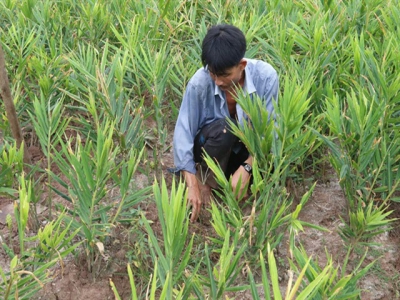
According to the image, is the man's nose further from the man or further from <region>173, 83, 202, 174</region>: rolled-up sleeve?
<region>173, 83, 202, 174</region>: rolled-up sleeve

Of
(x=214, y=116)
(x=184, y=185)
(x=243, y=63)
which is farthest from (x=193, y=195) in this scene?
(x=184, y=185)

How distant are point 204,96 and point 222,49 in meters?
0.31

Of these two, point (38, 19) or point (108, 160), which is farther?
point (38, 19)

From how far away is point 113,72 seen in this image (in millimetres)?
1904

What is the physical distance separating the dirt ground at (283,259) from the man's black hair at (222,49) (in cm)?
51

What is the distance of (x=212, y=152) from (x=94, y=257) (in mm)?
574

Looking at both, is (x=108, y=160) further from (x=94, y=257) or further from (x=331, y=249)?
(x=331, y=249)

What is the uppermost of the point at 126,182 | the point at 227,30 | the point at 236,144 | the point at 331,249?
the point at 227,30

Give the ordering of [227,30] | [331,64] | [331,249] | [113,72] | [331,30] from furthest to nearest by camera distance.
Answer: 1. [331,30]
2. [331,64]
3. [113,72]
4. [331,249]
5. [227,30]

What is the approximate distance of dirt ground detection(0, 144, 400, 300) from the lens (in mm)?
1581

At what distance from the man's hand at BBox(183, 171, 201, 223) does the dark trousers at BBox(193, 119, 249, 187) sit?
11 centimetres

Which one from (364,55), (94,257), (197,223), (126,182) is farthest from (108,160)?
(364,55)

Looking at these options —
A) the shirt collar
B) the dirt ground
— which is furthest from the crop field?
the shirt collar

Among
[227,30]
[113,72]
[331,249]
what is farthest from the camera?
[113,72]
